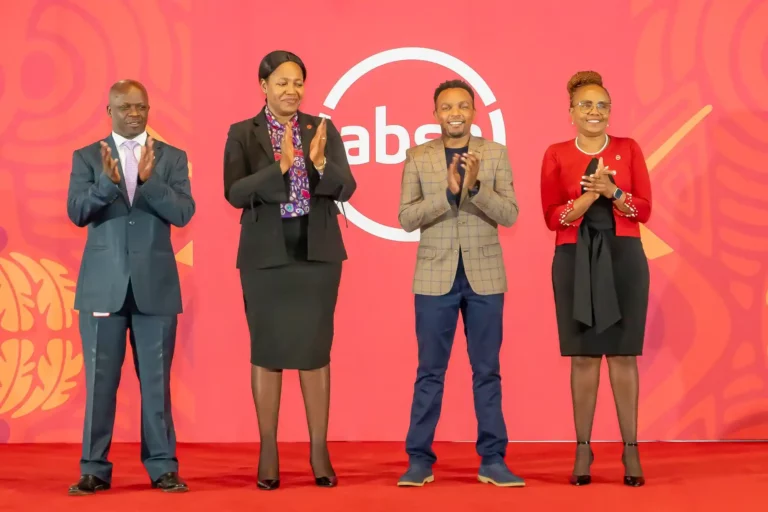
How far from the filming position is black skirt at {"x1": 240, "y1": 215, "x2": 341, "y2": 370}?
13.1 feet

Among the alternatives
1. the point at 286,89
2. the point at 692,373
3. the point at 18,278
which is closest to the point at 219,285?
the point at 18,278

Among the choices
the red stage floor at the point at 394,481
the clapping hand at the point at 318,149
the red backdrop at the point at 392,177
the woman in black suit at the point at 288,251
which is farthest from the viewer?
the red backdrop at the point at 392,177

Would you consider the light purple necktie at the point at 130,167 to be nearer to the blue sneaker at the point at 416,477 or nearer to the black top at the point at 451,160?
the black top at the point at 451,160

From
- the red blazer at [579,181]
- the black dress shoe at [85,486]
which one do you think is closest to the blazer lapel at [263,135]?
the red blazer at [579,181]

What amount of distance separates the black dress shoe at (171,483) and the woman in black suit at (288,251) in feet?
1.07

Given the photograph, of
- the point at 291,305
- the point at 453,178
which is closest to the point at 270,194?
the point at 291,305

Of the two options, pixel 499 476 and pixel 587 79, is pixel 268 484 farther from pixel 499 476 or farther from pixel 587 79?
pixel 587 79

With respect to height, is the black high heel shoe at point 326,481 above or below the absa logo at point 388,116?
below

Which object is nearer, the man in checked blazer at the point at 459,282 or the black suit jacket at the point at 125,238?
the black suit jacket at the point at 125,238

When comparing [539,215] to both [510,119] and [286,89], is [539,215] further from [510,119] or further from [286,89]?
[286,89]

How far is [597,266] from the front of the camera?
4027mm

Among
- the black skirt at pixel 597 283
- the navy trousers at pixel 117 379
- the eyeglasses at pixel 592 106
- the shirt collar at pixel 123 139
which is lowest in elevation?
the navy trousers at pixel 117 379

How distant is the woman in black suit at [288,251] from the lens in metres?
3.97

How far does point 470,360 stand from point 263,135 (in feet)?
4.25
